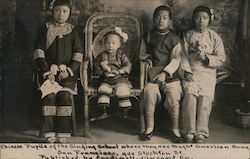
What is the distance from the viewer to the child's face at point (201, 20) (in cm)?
193

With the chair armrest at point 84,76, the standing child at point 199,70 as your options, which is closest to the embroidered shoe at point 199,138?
the standing child at point 199,70

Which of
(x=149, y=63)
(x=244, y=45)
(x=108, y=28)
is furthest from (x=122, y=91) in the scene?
(x=244, y=45)

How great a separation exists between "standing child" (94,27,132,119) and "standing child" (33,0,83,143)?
104 millimetres

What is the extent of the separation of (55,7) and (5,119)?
0.51 m

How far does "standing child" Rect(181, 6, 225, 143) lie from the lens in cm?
193

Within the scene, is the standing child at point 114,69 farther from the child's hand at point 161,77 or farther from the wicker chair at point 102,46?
the child's hand at point 161,77

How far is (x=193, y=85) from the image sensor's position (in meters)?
1.93

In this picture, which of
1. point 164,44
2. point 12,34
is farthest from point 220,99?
point 12,34

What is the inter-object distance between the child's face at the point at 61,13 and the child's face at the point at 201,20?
55cm

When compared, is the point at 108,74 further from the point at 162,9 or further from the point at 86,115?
the point at 162,9

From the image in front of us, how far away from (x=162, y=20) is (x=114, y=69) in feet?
0.95

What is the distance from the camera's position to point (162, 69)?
6.32 feet

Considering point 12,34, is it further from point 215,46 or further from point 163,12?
point 215,46

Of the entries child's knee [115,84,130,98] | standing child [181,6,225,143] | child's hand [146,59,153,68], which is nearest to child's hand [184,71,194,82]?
standing child [181,6,225,143]
